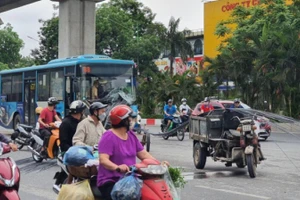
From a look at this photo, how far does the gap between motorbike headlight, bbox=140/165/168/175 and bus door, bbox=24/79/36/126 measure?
1907cm

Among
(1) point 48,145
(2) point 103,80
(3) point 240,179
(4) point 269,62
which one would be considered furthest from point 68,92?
(4) point 269,62

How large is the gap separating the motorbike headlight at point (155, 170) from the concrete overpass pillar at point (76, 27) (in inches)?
1047

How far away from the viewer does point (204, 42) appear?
64.4 metres

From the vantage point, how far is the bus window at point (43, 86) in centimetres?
2242

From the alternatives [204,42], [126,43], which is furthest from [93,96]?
[204,42]

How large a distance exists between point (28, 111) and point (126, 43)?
3080 centimetres

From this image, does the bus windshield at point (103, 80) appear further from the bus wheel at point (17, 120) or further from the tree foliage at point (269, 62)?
the tree foliage at point (269, 62)

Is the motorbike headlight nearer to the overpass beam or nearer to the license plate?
the license plate

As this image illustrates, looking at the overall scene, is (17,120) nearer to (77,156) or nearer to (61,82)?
(61,82)

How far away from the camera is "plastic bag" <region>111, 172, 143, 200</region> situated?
495 cm

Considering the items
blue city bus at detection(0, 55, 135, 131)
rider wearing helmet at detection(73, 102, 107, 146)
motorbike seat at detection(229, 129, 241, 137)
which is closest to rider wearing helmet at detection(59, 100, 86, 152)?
rider wearing helmet at detection(73, 102, 107, 146)

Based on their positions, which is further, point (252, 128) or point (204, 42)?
point (204, 42)

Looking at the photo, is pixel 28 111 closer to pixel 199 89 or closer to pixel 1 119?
pixel 1 119

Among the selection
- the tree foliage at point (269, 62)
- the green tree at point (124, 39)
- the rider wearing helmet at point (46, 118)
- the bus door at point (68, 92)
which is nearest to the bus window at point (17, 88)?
the bus door at point (68, 92)
